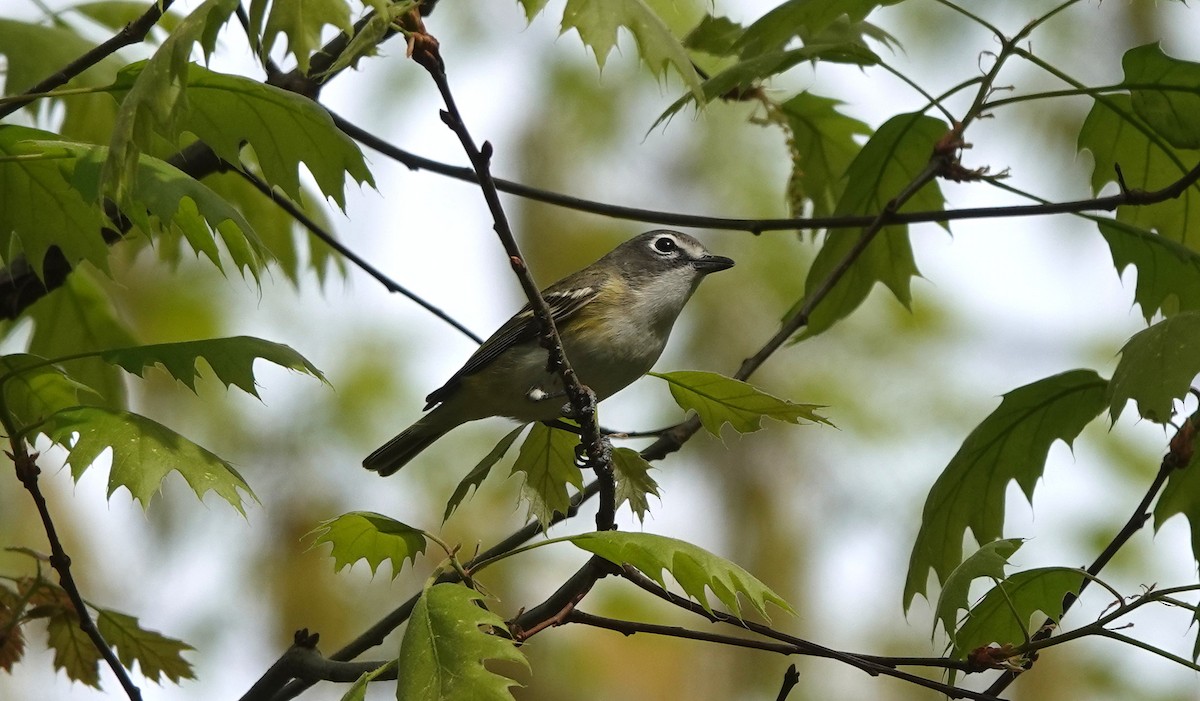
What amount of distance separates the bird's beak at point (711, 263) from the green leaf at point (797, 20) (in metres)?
1.59

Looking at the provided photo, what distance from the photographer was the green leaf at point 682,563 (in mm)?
Answer: 2268

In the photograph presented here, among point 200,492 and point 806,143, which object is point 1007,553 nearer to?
point 200,492

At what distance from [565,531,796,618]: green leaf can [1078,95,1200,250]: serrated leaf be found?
6.48 ft

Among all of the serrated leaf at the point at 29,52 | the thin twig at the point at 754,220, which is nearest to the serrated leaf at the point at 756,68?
the thin twig at the point at 754,220

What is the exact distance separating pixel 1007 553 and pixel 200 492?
1728 millimetres

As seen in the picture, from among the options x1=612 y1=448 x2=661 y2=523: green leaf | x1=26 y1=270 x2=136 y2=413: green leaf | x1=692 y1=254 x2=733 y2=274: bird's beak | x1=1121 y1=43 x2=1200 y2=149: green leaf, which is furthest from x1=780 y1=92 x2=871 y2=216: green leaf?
x1=26 y1=270 x2=136 y2=413: green leaf

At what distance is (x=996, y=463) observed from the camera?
3.37 m

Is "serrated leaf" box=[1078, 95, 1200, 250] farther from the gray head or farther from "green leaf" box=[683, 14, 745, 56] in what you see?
the gray head

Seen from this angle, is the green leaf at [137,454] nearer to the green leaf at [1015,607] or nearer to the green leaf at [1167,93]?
the green leaf at [1015,607]

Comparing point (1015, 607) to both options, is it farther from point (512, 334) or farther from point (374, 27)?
point (512, 334)

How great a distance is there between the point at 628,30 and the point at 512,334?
2.41 m

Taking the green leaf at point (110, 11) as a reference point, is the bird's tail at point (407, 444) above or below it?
below

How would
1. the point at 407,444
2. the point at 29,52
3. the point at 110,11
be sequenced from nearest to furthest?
the point at 29,52 < the point at 110,11 < the point at 407,444

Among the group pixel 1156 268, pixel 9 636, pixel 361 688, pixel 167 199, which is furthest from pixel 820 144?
pixel 9 636
